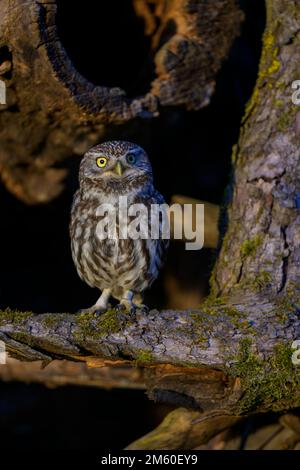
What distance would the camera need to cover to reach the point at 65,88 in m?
3.76

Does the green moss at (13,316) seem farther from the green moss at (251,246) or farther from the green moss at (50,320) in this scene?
the green moss at (251,246)

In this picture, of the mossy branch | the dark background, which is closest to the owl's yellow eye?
the dark background

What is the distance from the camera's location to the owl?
155 inches

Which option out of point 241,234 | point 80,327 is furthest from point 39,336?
point 241,234

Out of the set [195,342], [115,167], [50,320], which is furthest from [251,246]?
[50,320]

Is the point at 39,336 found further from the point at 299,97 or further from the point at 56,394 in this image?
the point at 56,394

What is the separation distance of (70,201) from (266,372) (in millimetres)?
2177

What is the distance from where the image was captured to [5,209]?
468 centimetres

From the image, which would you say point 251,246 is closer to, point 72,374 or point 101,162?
point 101,162

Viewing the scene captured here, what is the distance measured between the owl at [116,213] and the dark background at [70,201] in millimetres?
408

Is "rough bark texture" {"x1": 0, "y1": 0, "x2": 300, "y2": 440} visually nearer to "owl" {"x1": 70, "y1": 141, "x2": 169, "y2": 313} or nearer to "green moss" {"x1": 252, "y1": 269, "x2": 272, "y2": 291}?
"green moss" {"x1": 252, "y1": 269, "x2": 272, "y2": 291}

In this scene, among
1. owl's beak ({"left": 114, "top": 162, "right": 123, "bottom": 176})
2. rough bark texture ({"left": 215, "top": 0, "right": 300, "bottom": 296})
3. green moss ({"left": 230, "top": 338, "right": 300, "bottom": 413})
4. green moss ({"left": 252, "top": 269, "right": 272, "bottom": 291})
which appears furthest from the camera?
owl's beak ({"left": 114, "top": 162, "right": 123, "bottom": 176})

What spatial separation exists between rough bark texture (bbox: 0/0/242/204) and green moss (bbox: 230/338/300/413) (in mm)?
1652

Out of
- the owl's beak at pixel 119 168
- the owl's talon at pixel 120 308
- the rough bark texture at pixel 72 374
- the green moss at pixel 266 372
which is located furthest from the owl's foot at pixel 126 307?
the rough bark texture at pixel 72 374
